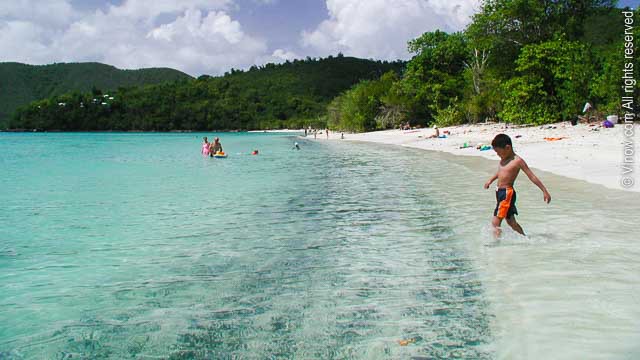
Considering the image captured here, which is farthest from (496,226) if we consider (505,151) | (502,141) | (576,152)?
(576,152)

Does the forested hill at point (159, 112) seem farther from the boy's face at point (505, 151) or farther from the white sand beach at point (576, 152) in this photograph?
the boy's face at point (505, 151)

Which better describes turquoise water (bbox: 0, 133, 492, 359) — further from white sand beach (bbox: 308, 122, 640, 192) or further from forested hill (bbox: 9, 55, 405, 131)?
forested hill (bbox: 9, 55, 405, 131)

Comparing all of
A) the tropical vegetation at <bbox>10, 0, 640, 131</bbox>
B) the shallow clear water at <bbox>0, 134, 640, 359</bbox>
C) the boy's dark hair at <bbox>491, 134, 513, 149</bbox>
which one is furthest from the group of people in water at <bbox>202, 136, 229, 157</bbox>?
the boy's dark hair at <bbox>491, 134, 513, 149</bbox>

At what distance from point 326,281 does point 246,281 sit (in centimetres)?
106

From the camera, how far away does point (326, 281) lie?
6.36m

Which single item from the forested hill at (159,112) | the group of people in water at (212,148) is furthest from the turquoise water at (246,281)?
the forested hill at (159,112)

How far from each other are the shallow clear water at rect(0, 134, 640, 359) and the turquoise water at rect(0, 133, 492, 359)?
26 millimetres

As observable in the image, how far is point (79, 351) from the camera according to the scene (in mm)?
4484

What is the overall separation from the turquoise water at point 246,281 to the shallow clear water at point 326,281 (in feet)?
0.08

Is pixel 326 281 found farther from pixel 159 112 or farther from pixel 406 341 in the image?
pixel 159 112

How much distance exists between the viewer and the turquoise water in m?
4.55

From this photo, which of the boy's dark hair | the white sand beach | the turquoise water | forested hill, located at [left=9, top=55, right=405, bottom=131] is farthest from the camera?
forested hill, located at [left=9, top=55, right=405, bottom=131]

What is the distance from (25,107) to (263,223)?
192 metres

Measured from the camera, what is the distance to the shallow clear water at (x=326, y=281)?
14.7 ft
